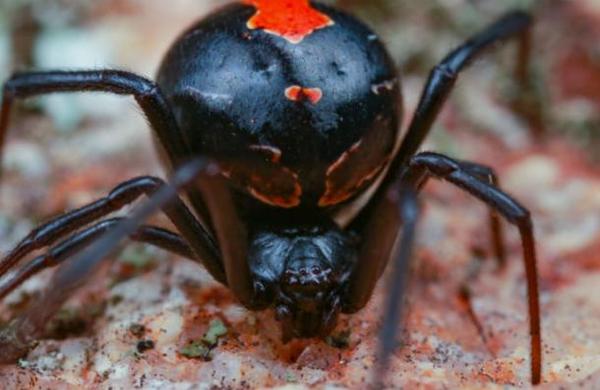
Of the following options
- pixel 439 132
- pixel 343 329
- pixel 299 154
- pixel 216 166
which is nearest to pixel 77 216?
pixel 216 166

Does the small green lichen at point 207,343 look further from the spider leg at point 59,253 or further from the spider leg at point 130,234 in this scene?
the spider leg at point 59,253

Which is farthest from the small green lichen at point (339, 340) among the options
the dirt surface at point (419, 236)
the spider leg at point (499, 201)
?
the spider leg at point (499, 201)

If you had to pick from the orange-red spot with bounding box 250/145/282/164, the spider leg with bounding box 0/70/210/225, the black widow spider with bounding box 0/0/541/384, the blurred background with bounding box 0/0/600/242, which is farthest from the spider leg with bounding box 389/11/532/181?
the blurred background with bounding box 0/0/600/242

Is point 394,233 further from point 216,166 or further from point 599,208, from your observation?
point 599,208

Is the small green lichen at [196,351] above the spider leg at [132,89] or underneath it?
→ underneath

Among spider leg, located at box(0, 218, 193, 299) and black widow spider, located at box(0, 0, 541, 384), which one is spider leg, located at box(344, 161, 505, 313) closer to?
black widow spider, located at box(0, 0, 541, 384)

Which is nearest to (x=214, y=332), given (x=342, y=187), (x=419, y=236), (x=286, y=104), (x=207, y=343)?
(x=207, y=343)
